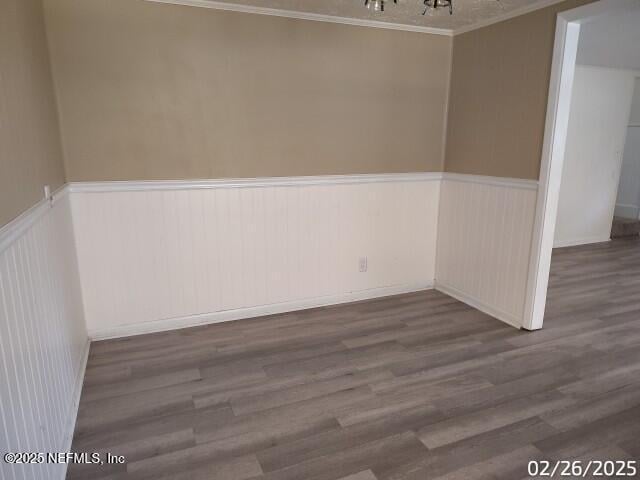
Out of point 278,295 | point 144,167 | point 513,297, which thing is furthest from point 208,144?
point 513,297

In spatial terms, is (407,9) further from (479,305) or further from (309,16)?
(479,305)

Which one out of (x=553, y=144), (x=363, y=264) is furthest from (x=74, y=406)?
(x=553, y=144)

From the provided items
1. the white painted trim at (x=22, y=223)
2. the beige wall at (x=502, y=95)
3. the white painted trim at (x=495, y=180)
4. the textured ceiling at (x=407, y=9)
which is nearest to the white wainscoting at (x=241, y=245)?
the white painted trim at (x=495, y=180)

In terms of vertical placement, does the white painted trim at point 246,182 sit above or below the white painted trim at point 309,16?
below

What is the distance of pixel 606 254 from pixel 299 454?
5.09m

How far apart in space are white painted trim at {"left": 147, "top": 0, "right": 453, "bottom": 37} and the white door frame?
110 centimetres

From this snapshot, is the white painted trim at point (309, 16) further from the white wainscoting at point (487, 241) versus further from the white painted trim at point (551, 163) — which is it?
the white wainscoting at point (487, 241)

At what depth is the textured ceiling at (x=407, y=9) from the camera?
2914 millimetres

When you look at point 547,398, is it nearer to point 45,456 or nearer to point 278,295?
point 278,295

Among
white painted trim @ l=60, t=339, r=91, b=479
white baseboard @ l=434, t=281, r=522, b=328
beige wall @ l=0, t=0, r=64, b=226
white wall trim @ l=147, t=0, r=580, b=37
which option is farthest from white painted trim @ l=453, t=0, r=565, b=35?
white painted trim @ l=60, t=339, r=91, b=479

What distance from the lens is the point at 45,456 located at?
60.4 inches

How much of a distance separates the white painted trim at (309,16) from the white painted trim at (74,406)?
2.35 metres

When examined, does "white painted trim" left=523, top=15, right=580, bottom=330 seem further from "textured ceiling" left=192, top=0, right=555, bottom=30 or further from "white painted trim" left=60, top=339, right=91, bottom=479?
"white painted trim" left=60, top=339, right=91, bottom=479

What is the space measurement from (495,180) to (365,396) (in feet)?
6.57
